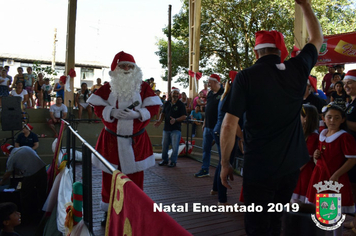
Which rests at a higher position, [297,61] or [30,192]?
[297,61]

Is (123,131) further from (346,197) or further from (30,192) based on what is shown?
(30,192)

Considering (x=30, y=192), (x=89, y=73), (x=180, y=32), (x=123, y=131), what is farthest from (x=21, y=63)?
(x=123, y=131)

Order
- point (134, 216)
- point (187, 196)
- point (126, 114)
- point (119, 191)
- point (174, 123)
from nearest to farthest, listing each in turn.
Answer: point (134, 216)
point (119, 191)
point (126, 114)
point (187, 196)
point (174, 123)

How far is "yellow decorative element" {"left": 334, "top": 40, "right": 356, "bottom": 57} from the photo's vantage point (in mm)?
7559

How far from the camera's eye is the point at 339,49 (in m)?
7.71

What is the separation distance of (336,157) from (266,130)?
154 cm

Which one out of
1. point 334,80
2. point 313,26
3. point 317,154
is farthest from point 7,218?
point 334,80

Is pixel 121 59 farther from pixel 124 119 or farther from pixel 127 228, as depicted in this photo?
pixel 127 228

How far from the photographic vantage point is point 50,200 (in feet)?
18.0

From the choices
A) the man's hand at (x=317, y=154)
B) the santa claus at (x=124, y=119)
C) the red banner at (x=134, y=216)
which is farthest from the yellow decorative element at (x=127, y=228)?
the man's hand at (x=317, y=154)

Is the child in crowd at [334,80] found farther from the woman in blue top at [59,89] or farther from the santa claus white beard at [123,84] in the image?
the woman in blue top at [59,89]

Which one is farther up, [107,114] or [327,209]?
[107,114]

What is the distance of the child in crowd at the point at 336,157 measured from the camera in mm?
2941

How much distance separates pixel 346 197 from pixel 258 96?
1.81 meters
